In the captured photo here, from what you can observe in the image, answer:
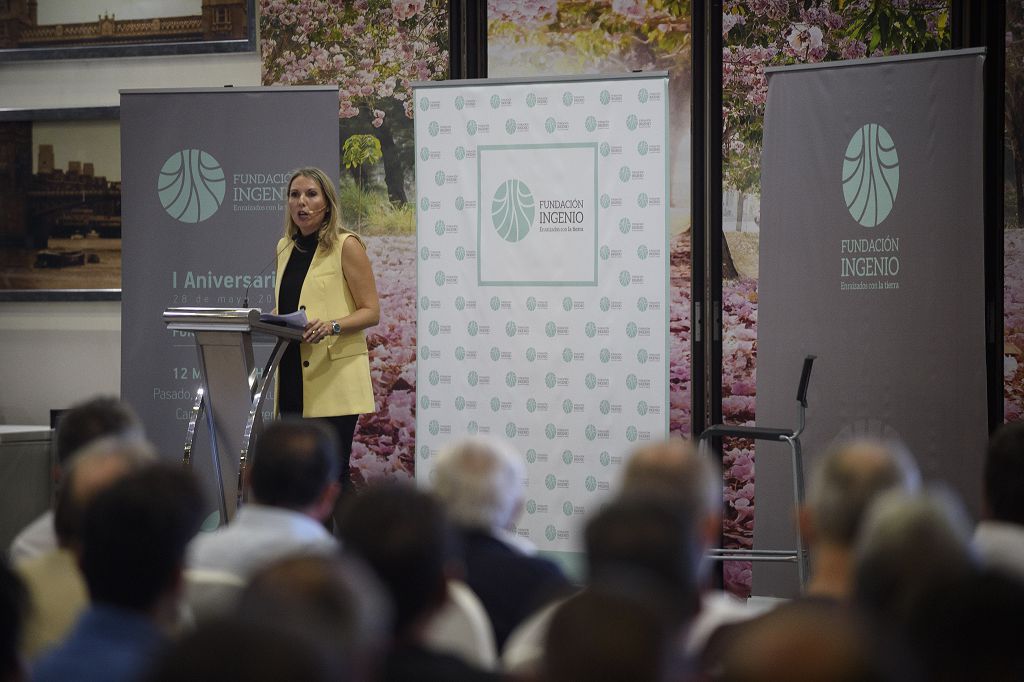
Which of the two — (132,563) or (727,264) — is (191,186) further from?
(132,563)

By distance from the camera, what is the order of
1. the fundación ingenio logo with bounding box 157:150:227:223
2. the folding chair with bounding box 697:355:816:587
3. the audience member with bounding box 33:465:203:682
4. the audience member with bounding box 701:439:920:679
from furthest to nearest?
1. the fundación ingenio logo with bounding box 157:150:227:223
2. the folding chair with bounding box 697:355:816:587
3. the audience member with bounding box 701:439:920:679
4. the audience member with bounding box 33:465:203:682

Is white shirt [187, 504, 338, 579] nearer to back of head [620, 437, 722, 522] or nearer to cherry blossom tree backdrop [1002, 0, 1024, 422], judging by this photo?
back of head [620, 437, 722, 522]

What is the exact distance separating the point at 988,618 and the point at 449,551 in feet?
2.58

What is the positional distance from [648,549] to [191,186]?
15.3 ft

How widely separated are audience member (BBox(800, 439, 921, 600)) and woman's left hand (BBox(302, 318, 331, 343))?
2.58 m

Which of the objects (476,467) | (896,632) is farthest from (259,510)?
(896,632)

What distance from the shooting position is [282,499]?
2744 millimetres

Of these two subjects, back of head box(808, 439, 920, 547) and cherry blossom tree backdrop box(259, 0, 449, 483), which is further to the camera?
cherry blossom tree backdrop box(259, 0, 449, 483)

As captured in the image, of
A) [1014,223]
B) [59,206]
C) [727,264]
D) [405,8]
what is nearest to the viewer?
[1014,223]

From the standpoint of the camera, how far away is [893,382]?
5184 millimetres

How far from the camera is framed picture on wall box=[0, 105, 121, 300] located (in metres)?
7.11

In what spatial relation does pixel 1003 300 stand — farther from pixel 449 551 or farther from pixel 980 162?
pixel 449 551

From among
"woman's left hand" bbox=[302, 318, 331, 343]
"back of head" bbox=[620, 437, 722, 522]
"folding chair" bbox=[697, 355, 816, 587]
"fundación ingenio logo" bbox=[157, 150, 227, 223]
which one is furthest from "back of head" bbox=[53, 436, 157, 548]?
"fundación ingenio logo" bbox=[157, 150, 227, 223]

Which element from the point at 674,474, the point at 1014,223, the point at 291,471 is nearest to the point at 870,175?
the point at 1014,223
